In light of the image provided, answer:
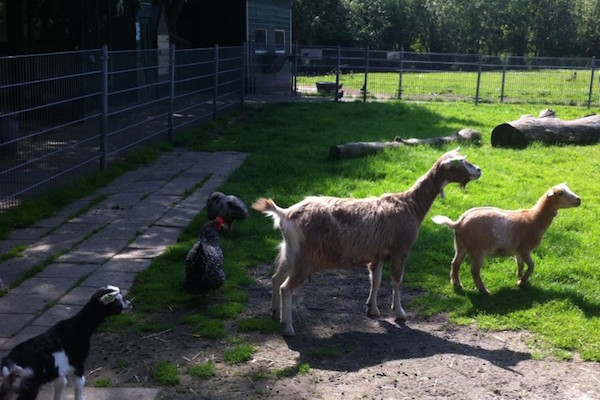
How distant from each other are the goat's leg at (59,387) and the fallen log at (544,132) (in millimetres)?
11601

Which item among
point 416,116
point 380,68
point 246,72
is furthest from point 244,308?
point 380,68

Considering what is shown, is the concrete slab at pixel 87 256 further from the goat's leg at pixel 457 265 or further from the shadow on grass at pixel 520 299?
the shadow on grass at pixel 520 299

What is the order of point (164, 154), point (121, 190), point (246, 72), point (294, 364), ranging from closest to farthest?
point (294, 364), point (121, 190), point (164, 154), point (246, 72)

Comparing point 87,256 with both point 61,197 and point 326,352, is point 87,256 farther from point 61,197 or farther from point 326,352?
point 326,352

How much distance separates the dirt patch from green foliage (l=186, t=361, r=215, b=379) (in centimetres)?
4

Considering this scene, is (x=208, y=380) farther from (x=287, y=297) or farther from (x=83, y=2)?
(x=83, y=2)

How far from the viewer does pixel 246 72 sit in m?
23.5

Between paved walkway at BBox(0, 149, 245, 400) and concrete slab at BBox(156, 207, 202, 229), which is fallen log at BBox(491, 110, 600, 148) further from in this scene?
concrete slab at BBox(156, 207, 202, 229)

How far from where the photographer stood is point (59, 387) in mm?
4523

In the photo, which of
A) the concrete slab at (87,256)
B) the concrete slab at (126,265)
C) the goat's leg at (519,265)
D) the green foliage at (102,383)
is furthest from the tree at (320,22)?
the green foliage at (102,383)

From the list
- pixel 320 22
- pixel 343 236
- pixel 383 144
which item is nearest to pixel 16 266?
pixel 343 236

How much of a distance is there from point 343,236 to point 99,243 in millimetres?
3246

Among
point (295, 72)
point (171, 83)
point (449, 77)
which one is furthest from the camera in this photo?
point (449, 77)

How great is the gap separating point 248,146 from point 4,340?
29.2 feet
